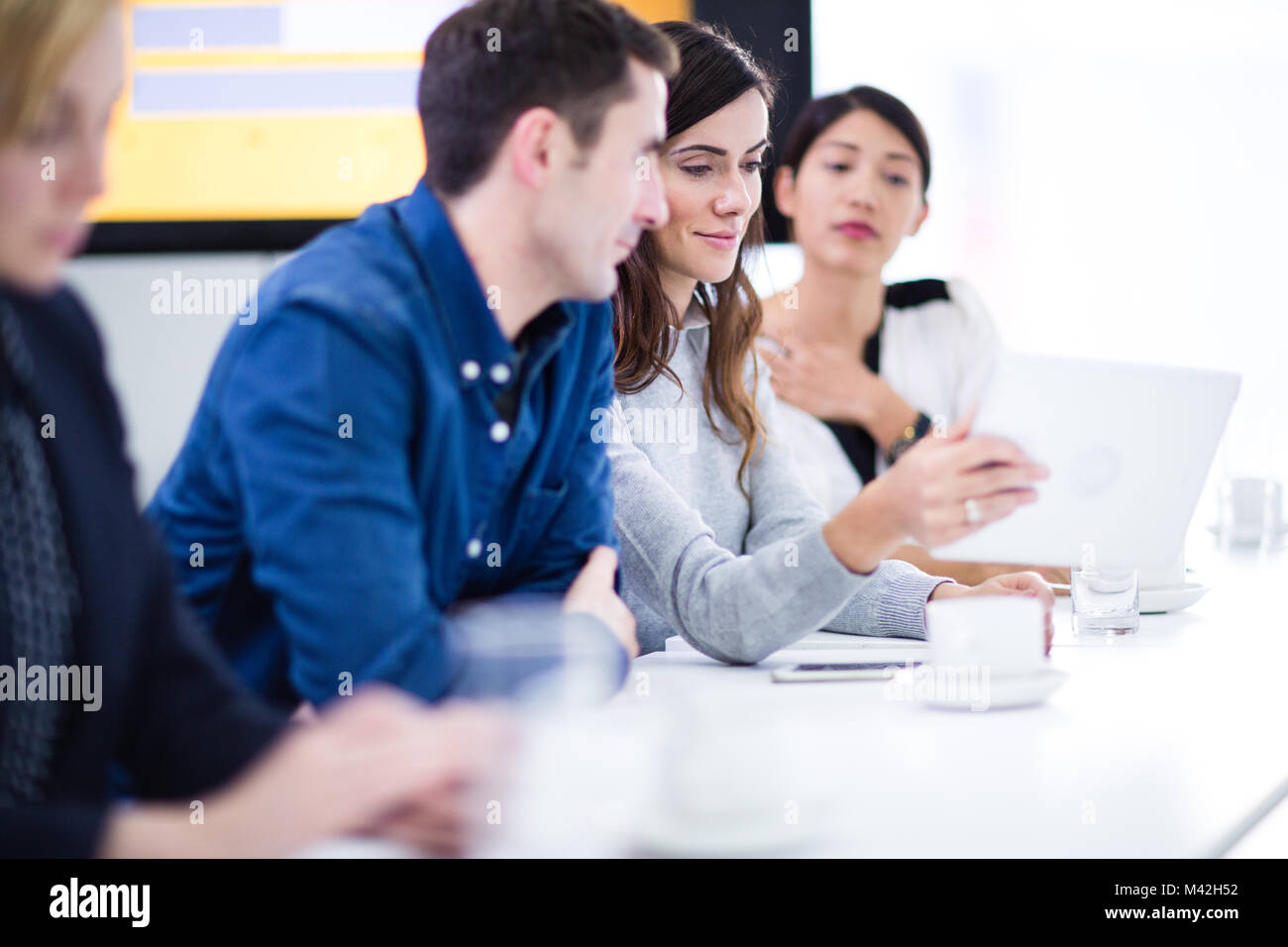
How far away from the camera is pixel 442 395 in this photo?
1.08 meters

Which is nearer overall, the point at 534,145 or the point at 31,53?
the point at 31,53

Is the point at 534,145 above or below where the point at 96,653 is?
above

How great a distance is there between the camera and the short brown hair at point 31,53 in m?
0.68

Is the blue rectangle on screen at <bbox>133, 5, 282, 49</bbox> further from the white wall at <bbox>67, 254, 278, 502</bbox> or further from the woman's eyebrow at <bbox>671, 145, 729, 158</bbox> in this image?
the woman's eyebrow at <bbox>671, 145, 729, 158</bbox>

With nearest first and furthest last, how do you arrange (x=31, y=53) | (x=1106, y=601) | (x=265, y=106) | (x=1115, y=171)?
(x=31, y=53) → (x=1106, y=601) → (x=265, y=106) → (x=1115, y=171)

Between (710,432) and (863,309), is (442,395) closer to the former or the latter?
(710,432)

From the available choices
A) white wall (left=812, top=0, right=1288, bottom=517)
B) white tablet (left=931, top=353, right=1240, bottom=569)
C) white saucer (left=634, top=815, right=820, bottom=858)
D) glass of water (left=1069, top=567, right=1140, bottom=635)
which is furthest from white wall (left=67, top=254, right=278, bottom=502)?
white saucer (left=634, top=815, right=820, bottom=858)

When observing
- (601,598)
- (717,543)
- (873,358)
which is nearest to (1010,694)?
(601,598)

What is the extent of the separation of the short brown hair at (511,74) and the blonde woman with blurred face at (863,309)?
55.8 inches

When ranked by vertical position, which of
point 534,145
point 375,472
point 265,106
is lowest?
point 375,472

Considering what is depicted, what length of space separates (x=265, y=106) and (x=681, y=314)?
6.02 feet

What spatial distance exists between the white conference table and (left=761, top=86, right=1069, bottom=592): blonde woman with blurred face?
1.13m

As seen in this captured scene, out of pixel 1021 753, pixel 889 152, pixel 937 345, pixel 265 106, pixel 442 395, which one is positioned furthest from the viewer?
pixel 265 106
